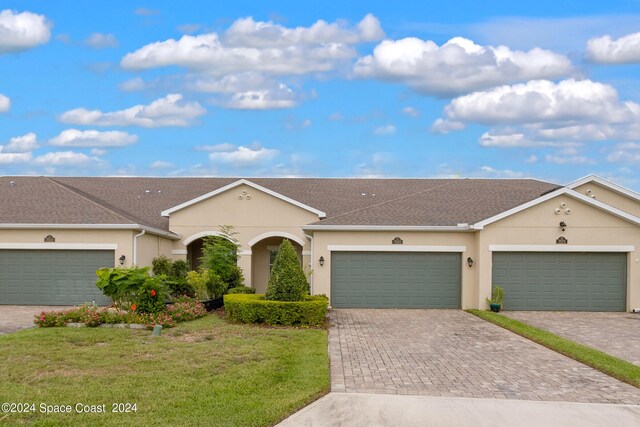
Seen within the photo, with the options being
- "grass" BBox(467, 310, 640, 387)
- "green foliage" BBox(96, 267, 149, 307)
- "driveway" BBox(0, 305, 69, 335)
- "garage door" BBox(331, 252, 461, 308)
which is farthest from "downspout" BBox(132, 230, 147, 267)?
"grass" BBox(467, 310, 640, 387)

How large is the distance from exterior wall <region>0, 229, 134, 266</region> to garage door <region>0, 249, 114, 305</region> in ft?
1.26

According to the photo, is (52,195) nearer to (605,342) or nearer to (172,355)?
(172,355)

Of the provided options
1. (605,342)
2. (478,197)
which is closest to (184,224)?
(478,197)

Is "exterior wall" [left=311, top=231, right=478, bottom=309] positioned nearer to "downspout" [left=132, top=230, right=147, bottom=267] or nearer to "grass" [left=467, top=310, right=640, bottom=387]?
"grass" [left=467, top=310, right=640, bottom=387]

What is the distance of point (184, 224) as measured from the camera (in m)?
27.0

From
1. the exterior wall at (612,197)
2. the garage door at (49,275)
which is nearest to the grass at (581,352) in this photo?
the exterior wall at (612,197)

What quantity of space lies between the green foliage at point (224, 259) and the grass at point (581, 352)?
1007 centimetres

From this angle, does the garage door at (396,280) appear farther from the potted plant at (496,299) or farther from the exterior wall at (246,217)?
the exterior wall at (246,217)

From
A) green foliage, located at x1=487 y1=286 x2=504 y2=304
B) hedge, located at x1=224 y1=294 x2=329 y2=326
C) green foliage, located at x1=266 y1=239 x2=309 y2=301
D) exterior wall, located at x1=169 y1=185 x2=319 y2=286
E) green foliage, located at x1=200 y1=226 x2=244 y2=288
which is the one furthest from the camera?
exterior wall, located at x1=169 y1=185 x2=319 y2=286

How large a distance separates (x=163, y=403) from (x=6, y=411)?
6.73 ft

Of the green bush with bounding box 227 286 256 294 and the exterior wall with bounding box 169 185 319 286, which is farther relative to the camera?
the exterior wall with bounding box 169 185 319 286

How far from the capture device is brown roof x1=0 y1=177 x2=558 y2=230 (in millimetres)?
24328

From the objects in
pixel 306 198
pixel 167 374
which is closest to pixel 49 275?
pixel 306 198

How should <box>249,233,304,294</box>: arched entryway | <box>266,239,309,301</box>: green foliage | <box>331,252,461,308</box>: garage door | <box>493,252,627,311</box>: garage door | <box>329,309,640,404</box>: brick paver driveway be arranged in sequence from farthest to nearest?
1. <box>249,233,304,294</box>: arched entryway
2. <box>331,252,461,308</box>: garage door
3. <box>493,252,627,311</box>: garage door
4. <box>266,239,309,301</box>: green foliage
5. <box>329,309,640,404</box>: brick paver driveway
